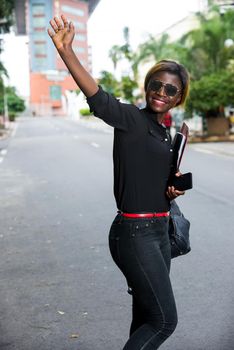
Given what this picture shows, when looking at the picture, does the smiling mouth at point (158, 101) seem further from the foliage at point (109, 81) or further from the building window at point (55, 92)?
the building window at point (55, 92)

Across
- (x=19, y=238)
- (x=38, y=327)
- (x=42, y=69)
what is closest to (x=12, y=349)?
(x=38, y=327)

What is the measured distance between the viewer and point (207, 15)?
29.7 meters

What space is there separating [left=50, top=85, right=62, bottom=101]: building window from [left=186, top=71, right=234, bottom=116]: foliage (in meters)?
111

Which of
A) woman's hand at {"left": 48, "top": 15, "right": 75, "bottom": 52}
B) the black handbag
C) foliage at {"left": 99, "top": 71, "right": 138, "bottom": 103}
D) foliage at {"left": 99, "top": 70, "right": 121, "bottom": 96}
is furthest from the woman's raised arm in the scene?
foliage at {"left": 99, "top": 70, "right": 121, "bottom": 96}

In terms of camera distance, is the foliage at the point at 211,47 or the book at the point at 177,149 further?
the foliage at the point at 211,47

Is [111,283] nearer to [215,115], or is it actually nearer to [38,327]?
[38,327]

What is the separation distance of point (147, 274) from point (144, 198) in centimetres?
34

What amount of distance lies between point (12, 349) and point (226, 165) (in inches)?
507

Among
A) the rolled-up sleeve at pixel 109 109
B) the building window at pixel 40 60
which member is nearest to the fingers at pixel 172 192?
the rolled-up sleeve at pixel 109 109

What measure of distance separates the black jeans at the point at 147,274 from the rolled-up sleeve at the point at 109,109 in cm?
46

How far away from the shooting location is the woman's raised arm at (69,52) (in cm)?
244

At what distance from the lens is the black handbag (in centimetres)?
286

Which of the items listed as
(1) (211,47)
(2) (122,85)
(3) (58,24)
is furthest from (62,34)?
(2) (122,85)

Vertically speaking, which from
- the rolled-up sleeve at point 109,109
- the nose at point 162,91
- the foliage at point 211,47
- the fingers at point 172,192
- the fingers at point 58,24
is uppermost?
the foliage at point 211,47
